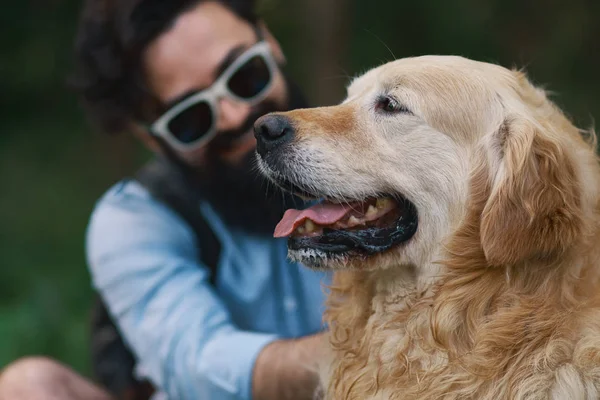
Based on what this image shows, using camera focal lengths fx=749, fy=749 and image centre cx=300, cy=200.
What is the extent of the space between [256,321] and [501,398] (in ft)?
4.57

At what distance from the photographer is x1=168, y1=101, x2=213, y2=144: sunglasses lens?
309 centimetres

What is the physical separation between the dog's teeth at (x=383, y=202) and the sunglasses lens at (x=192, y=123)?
43.1 inches

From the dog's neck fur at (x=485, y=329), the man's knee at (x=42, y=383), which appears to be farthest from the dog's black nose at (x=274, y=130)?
the man's knee at (x=42, y=383)

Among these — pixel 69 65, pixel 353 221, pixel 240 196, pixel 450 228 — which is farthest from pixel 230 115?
pixel 69 65

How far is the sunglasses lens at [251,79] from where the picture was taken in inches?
122

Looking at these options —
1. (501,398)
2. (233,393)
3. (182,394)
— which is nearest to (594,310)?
(501,398)

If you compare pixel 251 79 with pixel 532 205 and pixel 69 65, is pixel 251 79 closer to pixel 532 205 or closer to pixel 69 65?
pixel 532 205

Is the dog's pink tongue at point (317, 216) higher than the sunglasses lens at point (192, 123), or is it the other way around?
the sunglasses lens at point (192, 123)

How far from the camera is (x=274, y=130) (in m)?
2.22

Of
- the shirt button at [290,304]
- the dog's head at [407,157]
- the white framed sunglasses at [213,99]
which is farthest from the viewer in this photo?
the shirt button at [290,304]

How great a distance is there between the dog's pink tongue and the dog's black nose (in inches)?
8.8

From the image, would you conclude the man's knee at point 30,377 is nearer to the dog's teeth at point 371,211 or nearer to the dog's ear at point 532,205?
the dog's teeth at point 371,211

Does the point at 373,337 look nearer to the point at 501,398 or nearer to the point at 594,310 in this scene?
the point at 501,398

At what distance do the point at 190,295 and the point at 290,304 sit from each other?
0.53 m
